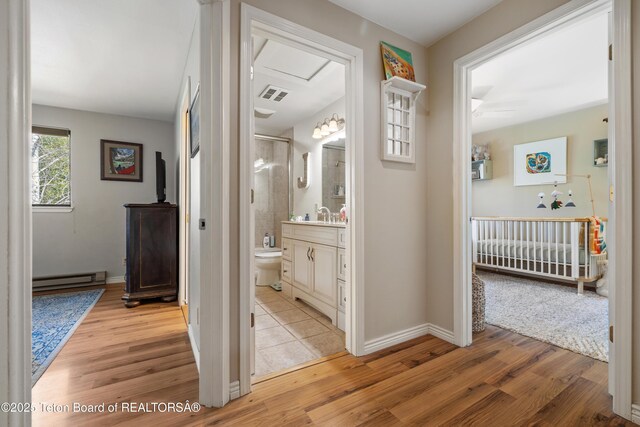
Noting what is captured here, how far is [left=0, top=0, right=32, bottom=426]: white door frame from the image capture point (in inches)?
31.4

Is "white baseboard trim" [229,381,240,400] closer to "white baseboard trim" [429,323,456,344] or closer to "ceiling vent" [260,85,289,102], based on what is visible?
"white baseboard trim" [429,323,456,344]

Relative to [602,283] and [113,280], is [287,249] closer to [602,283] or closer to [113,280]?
[113,280]

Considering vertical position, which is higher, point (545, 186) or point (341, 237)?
point (545, 186)

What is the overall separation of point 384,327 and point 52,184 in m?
4.60

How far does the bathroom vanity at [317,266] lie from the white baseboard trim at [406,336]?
417 mm

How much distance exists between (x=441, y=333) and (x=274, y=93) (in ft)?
9.70

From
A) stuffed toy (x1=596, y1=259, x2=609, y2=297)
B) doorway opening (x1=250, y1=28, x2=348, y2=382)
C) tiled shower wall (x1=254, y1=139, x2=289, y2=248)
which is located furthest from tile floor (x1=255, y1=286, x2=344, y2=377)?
stuffed toy (x1=596, y1=259, x2=609, y2=297)

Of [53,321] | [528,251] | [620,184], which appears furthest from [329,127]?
→ [53,321]

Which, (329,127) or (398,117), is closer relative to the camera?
(398,117)

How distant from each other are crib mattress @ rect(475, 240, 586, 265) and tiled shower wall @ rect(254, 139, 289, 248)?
323 cm

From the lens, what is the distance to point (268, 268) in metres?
3.91

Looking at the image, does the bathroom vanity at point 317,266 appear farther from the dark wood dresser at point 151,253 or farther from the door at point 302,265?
the dark wood dresser at point 151,253

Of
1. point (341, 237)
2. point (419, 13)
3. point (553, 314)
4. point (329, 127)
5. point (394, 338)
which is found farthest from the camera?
point (329, 127)

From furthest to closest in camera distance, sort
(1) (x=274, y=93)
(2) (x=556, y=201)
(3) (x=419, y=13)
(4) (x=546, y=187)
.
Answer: (4) (x=546, y=187) → (2) (x=556, y=201) → (1) (x=274, y=93) → (3) (x=419, y=13)
